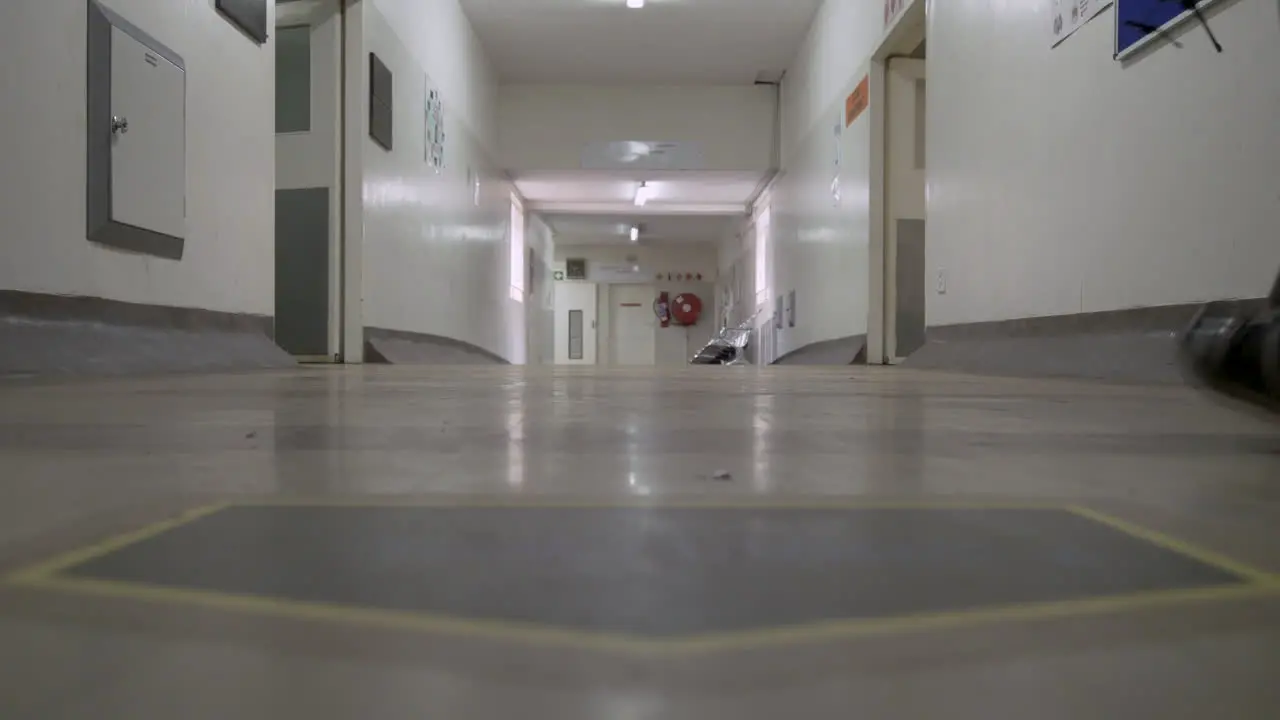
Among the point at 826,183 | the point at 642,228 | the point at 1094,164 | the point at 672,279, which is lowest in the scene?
the point at 1094,164

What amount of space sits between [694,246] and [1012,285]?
38.3 ft

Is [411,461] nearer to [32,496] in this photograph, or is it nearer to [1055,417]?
[32,496]

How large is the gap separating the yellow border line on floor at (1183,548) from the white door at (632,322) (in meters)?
14.2

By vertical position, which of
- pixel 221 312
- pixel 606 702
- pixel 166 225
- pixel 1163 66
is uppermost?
pixel 1163 66

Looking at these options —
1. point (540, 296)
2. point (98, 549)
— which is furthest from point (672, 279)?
point (98, 549)

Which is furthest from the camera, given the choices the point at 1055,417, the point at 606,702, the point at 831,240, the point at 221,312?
the point at 831,240

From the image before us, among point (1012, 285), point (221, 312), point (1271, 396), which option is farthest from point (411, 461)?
point (1012, 285)

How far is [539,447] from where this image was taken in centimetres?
70

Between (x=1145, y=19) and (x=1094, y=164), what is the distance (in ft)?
1.28

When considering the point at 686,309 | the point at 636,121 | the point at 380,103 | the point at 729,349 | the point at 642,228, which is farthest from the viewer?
the point at 686,309

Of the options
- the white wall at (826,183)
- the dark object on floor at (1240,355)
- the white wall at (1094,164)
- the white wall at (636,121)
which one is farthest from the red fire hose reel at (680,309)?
the dark object on floor at (1240,355)

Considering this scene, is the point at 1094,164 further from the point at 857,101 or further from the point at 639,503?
the point at 857,101

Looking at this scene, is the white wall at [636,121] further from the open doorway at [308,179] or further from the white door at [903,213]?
the open doorway at [308,179]

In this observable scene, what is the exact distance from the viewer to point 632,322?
14828 mm
